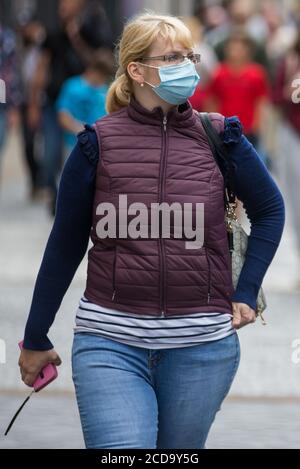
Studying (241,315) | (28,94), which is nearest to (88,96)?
(28,94)

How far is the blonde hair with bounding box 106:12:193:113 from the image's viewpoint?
420 centimetres

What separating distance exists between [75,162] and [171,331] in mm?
551

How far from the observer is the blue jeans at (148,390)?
13.0 ft

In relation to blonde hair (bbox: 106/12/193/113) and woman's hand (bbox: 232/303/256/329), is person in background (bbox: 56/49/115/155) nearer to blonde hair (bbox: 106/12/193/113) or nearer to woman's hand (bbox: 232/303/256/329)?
blonde hair (bbox: 106/12/193/113)

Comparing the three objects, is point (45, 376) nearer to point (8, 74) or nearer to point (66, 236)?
point (66, 236)

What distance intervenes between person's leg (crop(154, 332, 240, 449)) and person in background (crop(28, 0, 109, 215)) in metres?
9.48

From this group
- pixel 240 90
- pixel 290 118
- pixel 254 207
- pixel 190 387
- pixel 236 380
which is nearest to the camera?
pixel 190 387

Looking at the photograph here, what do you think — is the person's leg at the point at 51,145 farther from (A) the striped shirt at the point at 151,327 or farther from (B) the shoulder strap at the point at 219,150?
(A) the striped shirt at the point at 151,327

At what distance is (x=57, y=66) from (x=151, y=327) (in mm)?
10676

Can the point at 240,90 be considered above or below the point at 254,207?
above

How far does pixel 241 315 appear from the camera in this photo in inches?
168

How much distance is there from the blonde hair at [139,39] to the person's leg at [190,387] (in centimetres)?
78

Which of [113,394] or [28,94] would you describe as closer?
[113,394]

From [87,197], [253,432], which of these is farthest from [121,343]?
[253,432]
